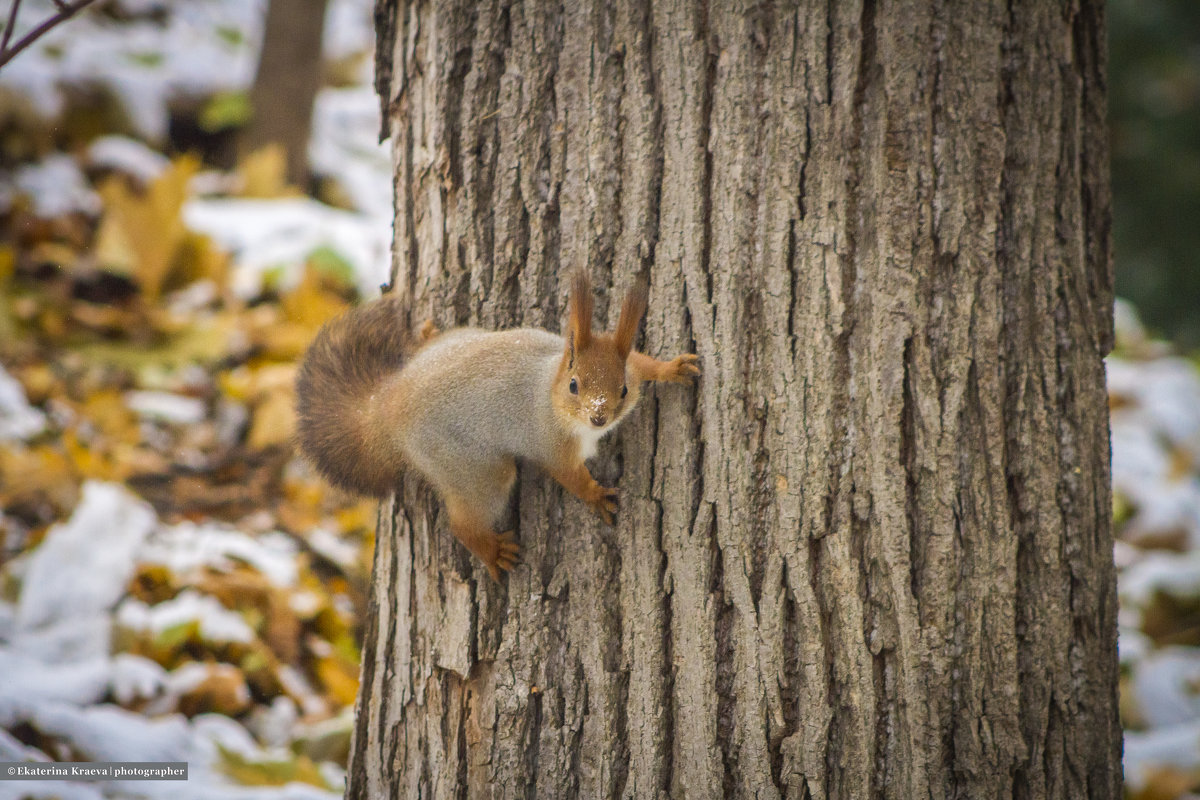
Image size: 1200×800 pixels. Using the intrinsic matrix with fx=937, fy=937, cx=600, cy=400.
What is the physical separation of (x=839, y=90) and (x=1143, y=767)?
2.12m

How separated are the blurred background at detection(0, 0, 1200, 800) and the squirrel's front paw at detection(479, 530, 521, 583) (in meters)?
0.97

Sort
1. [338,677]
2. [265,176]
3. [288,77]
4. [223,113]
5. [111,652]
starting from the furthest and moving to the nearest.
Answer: [223,113] < [288,77] < [265,176] < [338,677] < [111,652]

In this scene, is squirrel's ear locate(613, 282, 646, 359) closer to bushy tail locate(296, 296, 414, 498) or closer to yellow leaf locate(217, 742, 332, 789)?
bushy tail locate(296, 296, 414, 498)

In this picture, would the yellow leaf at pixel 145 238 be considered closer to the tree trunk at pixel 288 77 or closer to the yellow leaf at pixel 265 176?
the yellow leaf at pixel 265 176

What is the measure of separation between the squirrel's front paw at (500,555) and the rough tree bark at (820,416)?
0.04 meters

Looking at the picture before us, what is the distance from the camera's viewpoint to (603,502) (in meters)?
1.49

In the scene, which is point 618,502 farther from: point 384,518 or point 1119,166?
point 1119,166

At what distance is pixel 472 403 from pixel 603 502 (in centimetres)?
31

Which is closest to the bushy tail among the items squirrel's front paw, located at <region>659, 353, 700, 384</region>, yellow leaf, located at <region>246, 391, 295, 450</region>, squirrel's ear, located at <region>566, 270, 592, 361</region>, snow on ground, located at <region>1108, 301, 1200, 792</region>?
squirrel's ear, located at <region>566, 270, 592, 361</region>

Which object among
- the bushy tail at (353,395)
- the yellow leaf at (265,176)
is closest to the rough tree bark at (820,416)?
the bushy tail at (353,395)

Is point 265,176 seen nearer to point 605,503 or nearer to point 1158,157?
point 605,503

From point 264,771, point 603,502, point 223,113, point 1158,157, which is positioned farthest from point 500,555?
point 1158,157

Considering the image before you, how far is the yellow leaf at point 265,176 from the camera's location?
16.4ft

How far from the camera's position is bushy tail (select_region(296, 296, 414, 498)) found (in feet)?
5.63
